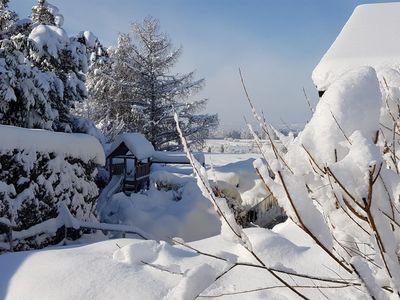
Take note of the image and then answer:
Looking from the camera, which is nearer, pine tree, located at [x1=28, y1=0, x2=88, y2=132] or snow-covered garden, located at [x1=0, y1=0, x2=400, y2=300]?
snow-covered garden, located at [x1=0, y1=0, x2=400, y2=300]

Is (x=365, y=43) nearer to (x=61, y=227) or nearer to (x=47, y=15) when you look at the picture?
(x=61, y=227)

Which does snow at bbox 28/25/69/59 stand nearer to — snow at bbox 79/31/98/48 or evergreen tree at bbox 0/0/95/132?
evergreen tree at bbox 0/0/95/132

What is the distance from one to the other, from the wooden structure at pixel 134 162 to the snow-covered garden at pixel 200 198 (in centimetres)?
7

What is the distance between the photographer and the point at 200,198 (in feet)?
41.3

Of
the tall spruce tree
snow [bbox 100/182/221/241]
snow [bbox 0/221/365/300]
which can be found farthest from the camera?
the tall spruce tree

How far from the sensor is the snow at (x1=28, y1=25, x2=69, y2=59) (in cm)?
1100

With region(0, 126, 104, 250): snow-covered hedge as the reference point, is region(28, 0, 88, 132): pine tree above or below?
above

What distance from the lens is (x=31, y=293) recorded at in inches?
99.7

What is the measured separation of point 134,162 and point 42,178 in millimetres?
7887

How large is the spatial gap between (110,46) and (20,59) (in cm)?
1962

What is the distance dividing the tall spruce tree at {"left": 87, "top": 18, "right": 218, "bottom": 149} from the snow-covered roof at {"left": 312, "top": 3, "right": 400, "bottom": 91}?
17224mm

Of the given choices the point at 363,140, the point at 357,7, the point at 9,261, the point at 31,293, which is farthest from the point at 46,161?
the point at 357,7

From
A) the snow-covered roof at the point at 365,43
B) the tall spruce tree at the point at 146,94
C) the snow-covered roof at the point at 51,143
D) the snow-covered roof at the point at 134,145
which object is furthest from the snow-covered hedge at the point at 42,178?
the tall spruce tree at the point at 146,94

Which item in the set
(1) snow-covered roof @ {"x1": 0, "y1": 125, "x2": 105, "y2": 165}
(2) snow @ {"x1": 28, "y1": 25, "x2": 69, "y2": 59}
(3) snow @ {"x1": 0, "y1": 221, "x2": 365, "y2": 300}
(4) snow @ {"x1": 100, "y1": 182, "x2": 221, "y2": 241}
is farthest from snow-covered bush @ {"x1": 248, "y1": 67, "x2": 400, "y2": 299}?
(2) snow @ {"x1": 28, "y1": 25, "x2": 69, "y2": 59}
